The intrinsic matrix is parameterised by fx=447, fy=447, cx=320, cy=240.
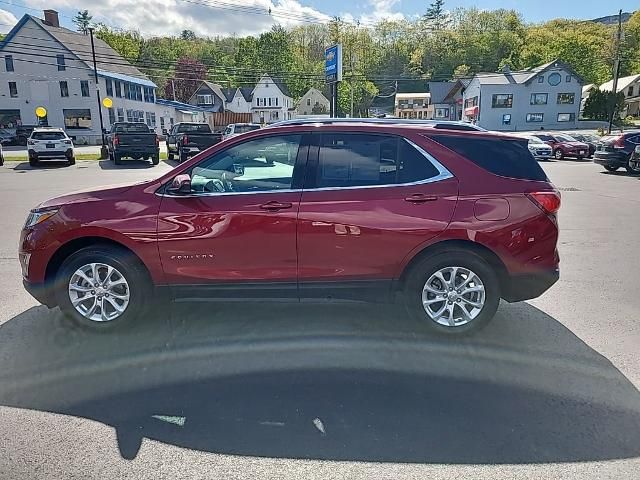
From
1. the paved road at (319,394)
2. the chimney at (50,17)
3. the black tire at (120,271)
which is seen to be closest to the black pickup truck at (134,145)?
the paved road at (319,394)

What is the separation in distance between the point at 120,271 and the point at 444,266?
2.82 metres

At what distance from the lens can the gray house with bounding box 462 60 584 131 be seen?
57.3m

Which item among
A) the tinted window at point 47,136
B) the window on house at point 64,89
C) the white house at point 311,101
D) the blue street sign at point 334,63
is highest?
the white house at point 311,101

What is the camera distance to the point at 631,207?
10.7m

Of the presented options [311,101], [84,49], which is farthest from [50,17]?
[311,101]

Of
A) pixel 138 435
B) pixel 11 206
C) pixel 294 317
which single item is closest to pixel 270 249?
pixel 294 317

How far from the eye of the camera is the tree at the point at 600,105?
2146 inches

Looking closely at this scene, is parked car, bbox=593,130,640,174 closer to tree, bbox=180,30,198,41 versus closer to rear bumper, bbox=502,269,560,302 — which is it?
rear bumper, bbox=502,269,560,302

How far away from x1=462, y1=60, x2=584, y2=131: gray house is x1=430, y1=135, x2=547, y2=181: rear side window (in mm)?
57987

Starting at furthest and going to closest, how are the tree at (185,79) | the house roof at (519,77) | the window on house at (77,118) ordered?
the tree at (185,79)
the house roof at (519,77)
the window on house at (77,118)

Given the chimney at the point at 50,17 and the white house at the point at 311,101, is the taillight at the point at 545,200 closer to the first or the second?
the chimney at the point at 50,17

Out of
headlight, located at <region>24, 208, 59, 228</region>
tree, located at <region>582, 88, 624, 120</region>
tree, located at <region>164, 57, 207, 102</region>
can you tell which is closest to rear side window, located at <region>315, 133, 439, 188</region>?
headlight, located at <region>24, 208, 59, 228</region>

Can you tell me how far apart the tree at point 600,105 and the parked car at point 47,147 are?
191ft

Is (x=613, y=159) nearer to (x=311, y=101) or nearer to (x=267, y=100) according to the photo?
(x=267, y=100)
